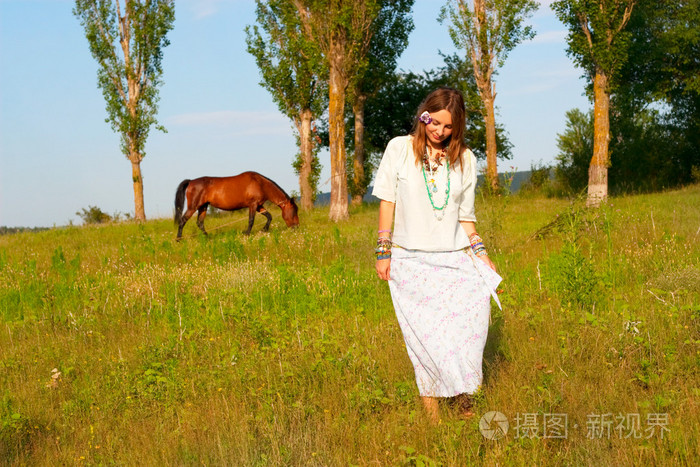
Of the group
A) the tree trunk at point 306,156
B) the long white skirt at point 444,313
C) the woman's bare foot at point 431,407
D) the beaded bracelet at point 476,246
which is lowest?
the woman's bare foot at point 431,407

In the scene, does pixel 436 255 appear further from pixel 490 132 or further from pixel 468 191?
pixel 490 132

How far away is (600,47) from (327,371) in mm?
17664

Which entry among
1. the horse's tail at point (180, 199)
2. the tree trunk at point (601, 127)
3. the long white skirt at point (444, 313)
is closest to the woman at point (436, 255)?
the long white skirt at point (444, 313)

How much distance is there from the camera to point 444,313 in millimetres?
4176

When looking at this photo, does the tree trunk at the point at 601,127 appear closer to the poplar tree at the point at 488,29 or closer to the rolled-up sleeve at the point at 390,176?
the poplar tree at the point at 488,29

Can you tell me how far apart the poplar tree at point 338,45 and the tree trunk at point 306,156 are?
576 centimetres

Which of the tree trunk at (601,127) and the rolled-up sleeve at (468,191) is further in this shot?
the tree trunk at (601,127)

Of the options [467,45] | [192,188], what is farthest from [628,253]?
[467,45]

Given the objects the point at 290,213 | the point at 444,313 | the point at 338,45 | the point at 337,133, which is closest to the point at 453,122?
the point at 444,313

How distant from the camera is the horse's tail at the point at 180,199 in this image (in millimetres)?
16031

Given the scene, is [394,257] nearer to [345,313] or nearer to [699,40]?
[345,313]

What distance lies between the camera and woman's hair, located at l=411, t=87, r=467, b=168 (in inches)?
165

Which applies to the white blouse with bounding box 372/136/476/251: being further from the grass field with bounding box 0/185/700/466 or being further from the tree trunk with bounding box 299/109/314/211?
the tree trunk with bounding box 299/109/314/211

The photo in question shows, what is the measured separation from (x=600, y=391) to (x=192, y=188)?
13.6m
